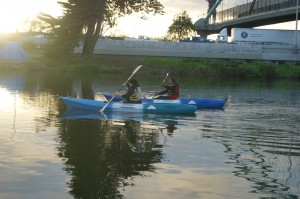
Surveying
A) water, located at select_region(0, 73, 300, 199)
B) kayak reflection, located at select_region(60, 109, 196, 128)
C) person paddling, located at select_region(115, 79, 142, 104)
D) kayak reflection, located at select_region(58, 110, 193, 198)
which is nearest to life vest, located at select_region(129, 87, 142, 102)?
person paddling, located at select_region(115, 79, 142, 104)

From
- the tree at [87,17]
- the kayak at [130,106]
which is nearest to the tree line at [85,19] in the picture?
the tree at [87,17]

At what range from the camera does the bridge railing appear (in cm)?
8006

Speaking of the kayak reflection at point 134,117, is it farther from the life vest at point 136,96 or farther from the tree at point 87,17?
the tree at point 87,17

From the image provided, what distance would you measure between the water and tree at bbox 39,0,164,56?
37.3 meters

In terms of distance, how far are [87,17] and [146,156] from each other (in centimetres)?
4731

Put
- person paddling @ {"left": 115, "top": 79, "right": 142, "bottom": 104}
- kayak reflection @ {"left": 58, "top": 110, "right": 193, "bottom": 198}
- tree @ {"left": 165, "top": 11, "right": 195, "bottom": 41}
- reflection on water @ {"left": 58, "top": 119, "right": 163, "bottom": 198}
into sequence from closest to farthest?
reflection on water @ {"left": 58, "top": 119, "right": 163, "bottom": 198} → kayak reflection @ {"left": 58, "top": 110, "right": 193, "bottom": 198} → person paddling @ {"left": 115, "top": 79, "right": 142, "bottom": 104} → tree @ {"left": 165, "top": 11, "right": 195, "bottom": 41}

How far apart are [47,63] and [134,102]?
141ft

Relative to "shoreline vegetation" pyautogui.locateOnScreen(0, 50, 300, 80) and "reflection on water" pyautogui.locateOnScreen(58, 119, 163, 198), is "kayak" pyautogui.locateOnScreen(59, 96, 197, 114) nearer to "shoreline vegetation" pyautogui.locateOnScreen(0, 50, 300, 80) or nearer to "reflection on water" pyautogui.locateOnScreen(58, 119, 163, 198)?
"reflection on water" pyautogui.locateOnScreen(58, 119, 163, 198)

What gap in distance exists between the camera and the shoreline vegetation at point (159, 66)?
62.0 metres

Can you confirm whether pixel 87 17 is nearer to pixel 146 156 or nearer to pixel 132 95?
pixel 132 95

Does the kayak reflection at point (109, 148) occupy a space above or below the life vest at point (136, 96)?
below

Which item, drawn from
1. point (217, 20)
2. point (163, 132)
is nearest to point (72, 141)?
point (163, 132)

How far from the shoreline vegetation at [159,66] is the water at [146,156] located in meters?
40.3

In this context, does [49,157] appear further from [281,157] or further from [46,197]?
[281,157]
